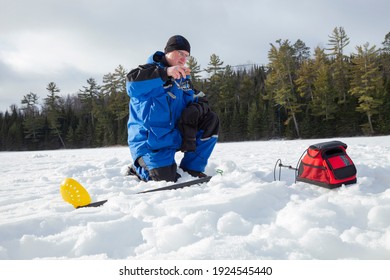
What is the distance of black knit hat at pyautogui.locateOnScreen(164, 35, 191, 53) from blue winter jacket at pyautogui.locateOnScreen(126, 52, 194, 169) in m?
0.16

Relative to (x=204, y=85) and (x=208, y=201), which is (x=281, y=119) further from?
(x=208, y=201)

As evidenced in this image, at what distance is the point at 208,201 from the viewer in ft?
6.64

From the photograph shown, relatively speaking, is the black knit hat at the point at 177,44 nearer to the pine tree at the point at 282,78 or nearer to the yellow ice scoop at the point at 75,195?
the yellow ice scoop at the point at 75,195

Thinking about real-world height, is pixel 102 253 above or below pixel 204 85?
below

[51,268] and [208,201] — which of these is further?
[208,201]

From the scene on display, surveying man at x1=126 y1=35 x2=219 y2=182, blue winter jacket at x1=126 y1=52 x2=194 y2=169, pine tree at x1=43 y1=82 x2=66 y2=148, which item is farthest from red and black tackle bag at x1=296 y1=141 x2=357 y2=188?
pine tree at x1=43 y1=82 x2=66 y2=148

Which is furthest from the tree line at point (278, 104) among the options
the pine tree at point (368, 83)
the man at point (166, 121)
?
the man at point (166, 121)

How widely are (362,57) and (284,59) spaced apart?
736 cm

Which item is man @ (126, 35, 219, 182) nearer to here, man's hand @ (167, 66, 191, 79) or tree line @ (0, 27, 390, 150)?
man's hand @ (167, 66, 191, 79)

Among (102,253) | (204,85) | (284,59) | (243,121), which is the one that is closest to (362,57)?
(284,59)

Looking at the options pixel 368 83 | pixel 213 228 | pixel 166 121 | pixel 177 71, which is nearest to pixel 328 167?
pixel 213 228

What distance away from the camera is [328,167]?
2.38m

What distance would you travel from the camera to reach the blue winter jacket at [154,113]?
313cm

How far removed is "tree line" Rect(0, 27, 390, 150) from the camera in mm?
27359
